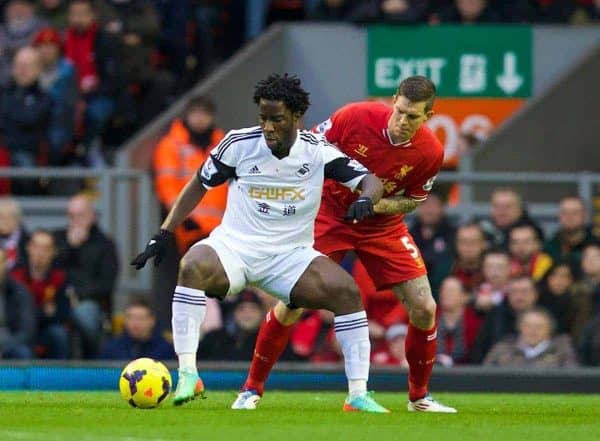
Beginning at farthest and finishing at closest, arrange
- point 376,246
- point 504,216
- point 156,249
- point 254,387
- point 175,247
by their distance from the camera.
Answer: point 175,247
point 504,216
point 376,246
point 254,387
point 156,249

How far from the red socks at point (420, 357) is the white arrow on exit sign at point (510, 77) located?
248 inches

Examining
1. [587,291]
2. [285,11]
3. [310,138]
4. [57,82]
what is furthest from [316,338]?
[310,138]

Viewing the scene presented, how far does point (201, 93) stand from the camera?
16484 millimetres

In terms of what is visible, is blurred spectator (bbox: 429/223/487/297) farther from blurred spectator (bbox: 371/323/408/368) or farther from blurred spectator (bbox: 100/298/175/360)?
blurred spectator (bbox: 100/298/175/360)

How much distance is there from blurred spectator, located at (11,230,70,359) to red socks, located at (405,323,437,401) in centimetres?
453

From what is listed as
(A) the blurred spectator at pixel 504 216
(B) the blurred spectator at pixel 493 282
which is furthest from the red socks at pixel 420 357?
(A) the blurred spectator at pixel 504 216

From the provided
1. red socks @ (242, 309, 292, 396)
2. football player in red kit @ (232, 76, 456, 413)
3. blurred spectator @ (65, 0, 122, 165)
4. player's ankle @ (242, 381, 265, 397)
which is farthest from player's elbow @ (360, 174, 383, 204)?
blurred spectator @ (65, 0, 122, 165)

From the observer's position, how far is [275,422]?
9.19 meters

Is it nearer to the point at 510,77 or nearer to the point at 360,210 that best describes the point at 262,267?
the point at 360,210

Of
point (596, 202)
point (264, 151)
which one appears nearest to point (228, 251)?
point (264, 151)

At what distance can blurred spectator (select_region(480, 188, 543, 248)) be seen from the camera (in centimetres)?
1474

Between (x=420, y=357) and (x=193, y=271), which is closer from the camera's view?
(x=193, y=271)

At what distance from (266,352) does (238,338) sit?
391 cm

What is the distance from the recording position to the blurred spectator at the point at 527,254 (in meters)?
14.5
